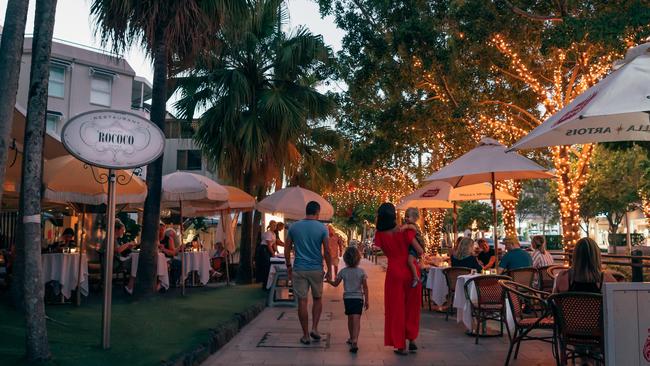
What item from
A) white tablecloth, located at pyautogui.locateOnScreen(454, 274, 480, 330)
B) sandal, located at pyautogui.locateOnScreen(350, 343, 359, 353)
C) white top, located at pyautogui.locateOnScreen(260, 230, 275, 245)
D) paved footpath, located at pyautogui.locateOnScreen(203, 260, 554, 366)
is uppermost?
white top, located at pyautogui.locateOnScreen(260, 230, 275, 245)

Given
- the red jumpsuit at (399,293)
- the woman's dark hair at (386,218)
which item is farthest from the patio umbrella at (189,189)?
the red jumpsuit at (399,293)

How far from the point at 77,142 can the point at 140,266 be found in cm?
485

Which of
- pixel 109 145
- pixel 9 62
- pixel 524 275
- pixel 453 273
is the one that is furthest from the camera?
pixel 453 273

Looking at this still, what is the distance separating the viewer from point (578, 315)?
18.3ft

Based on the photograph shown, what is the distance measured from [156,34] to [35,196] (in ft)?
19.5

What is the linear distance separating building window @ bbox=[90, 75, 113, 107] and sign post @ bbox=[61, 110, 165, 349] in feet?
95.7

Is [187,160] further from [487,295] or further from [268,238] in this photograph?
[487,295]

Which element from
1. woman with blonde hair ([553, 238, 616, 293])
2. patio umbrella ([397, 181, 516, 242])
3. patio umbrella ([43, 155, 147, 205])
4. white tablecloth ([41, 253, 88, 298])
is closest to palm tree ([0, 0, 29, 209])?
patio umbrella ([43, 155, 147, 205])

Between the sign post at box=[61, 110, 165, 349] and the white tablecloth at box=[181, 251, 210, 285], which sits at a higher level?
the sign post at box=[61, 110, 165, 349]

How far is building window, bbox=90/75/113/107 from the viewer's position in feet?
113

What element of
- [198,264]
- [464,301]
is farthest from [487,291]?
[198,264]

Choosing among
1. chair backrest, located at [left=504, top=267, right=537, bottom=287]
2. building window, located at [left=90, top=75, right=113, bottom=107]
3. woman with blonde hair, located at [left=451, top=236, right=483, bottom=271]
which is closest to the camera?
chair backrest, located at [left=504, top=267, right=537, bottom=287]

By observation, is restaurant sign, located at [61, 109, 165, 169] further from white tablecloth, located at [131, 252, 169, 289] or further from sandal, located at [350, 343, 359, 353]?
white tablecloth, located at [131, 252, 169, 289]

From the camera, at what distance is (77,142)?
22.2 feet
